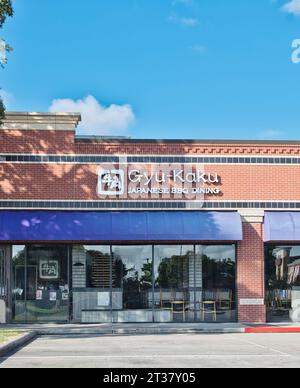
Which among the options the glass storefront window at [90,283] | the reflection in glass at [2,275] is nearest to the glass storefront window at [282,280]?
the glass storefront window at [90,283]

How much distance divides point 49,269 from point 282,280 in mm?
8656

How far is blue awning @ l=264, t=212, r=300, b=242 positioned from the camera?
25.9m

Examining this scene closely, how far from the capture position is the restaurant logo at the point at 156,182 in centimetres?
2630

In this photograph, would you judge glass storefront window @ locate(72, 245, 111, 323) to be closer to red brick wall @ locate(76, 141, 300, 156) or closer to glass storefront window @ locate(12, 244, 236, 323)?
glass storefront window @ locate(12, 244, 236, 323)

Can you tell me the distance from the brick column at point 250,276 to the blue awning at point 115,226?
840 millimetres

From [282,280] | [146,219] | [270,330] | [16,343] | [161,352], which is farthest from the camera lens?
[282,280]

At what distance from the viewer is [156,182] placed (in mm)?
26359

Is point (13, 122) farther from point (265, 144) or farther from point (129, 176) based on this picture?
point (265, 144)

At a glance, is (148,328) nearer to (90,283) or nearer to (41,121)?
(90,283)

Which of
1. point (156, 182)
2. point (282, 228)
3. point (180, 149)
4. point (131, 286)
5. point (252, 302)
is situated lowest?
point (252, 302)

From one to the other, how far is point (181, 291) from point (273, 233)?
13.1 feet

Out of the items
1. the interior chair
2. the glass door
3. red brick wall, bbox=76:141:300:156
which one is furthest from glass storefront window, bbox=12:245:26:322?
the interior chair

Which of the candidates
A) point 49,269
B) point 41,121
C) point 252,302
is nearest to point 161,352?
point 252,302
